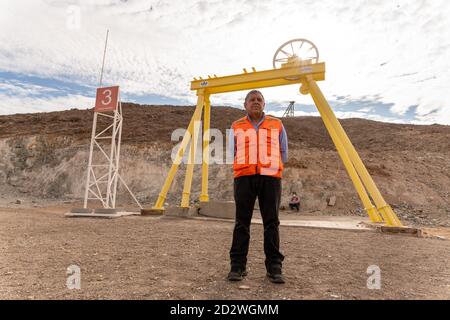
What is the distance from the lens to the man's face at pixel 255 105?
3.33m

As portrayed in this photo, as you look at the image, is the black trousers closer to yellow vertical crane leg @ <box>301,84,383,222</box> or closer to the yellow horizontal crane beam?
yellow vertical crane leg @ <box>301,84,383,222</box>

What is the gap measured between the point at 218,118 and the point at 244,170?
21.9m

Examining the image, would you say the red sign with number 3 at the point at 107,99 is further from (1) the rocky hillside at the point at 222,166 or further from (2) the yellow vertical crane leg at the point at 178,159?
(1) the rocky hillside at the point at 222,166

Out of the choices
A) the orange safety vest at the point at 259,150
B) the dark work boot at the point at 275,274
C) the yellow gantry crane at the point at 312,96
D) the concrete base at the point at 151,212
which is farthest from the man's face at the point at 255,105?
the concrete base at the point at 151,212

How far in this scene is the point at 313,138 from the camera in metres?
22.7

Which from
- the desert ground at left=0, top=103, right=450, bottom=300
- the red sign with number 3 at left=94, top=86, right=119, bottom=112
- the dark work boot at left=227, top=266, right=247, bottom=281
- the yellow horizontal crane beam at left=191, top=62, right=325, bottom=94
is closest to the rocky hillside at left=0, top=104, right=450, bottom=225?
the desert ground at left=0, top=103, right=450, bottom=300

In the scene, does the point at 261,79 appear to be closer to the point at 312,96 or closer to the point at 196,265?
the point at 312,96

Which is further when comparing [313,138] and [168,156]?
[313,138]

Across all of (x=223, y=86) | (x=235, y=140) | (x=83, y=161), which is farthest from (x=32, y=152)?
(x=235, y=140)

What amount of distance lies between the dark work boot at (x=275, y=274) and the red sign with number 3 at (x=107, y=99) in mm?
8677

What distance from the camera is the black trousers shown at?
3107 mm

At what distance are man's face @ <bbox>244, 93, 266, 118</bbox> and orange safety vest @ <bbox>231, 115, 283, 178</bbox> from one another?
110mm
